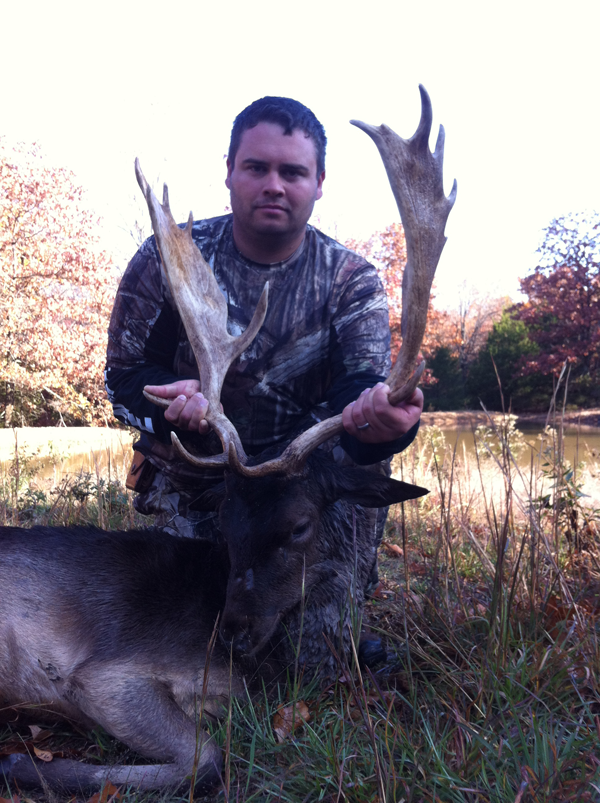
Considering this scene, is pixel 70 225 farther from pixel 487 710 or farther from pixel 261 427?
pixel 487 710

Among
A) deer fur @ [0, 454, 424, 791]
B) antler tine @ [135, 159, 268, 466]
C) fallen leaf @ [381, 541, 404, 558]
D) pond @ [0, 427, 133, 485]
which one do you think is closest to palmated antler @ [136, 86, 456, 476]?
deer fur @ [0, 454, 424, 791]

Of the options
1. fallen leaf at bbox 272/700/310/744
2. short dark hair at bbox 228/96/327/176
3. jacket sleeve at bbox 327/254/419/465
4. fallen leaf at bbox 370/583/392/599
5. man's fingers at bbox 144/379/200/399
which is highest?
short dark hair at bbox 228/96/327/176

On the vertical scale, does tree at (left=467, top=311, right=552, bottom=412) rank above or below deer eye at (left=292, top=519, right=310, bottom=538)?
above

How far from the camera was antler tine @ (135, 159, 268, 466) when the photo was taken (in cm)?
355

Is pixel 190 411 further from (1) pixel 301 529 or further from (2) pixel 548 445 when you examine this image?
(2) pixel 548 445

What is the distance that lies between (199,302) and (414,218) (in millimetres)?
1367

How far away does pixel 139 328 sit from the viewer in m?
4.08

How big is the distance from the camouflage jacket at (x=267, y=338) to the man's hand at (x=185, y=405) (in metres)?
0.32

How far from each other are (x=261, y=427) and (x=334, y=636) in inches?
53.4

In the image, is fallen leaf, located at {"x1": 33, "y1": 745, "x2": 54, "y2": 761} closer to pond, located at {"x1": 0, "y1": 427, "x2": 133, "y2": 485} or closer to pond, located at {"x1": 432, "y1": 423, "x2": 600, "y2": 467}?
pond, located at {"x1": 432, "y1": 423, "x2": 600, "y2": 467}

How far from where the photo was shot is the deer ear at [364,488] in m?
3.08

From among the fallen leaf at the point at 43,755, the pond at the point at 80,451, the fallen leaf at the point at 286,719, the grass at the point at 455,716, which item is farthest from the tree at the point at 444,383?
the fallen leaf at the point at 43,755

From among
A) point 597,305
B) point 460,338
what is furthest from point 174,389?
point 460,338

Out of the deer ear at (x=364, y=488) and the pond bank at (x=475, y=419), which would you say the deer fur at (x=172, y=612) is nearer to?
the deer ear at (x=364, y=488)
